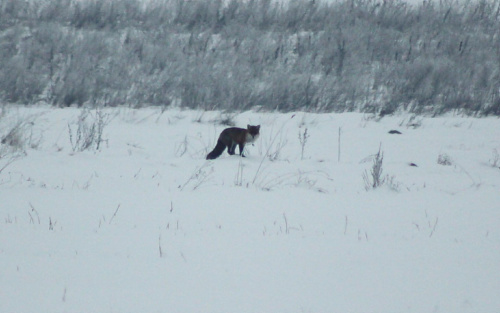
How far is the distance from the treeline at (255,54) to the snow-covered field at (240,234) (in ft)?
12.9

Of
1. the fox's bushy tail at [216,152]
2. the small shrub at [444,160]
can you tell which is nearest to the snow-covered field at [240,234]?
the small shrub at [444,160]

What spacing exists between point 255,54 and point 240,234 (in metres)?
10.2

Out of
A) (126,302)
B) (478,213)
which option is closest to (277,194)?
(478,213)

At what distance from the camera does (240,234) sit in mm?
2969

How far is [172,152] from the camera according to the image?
6.47 meters

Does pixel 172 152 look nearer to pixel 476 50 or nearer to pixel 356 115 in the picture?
pixel 356 115

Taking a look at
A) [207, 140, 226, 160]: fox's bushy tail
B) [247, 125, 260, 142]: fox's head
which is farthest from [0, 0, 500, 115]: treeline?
[207, 140, 226, 160]: fox's bushy tail

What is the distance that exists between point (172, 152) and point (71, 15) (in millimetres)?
Result: 10440

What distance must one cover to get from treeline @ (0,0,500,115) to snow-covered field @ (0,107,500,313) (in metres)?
3.94

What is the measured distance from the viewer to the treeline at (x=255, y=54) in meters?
10.1

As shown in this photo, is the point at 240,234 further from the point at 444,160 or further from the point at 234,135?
the point at 444,160

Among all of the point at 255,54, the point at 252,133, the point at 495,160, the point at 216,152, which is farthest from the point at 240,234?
the point at 255,54

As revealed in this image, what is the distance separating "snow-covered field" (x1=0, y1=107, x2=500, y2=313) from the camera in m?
2.05

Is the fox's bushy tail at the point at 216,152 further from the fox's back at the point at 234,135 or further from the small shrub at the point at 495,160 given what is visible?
the small shrub at the point at 495,160
